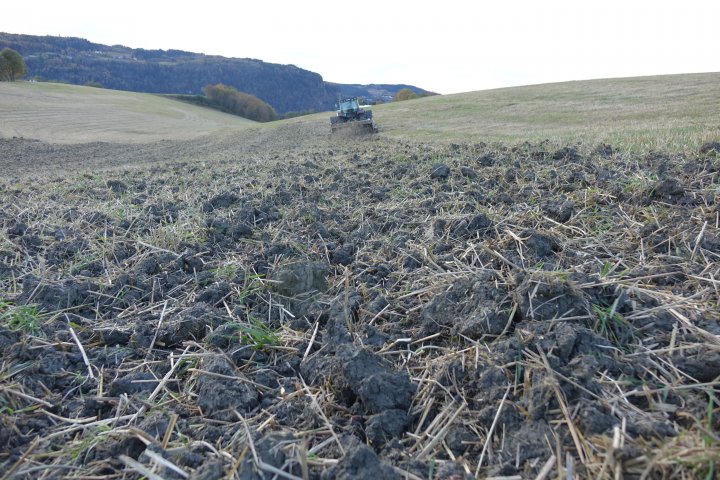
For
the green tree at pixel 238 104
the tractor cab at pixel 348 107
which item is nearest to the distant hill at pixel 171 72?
the green tree at pixel 238 104

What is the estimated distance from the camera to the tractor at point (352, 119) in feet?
71.5

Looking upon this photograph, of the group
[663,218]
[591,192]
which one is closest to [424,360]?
[663,218]

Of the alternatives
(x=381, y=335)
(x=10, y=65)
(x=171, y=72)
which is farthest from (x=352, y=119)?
(x=171, y=72)

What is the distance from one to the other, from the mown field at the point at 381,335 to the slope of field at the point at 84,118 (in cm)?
2670

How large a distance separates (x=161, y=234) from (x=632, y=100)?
2504 centimetres

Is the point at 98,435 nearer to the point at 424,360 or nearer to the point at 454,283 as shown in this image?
the point at 424,360

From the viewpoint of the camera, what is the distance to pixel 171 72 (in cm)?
12419

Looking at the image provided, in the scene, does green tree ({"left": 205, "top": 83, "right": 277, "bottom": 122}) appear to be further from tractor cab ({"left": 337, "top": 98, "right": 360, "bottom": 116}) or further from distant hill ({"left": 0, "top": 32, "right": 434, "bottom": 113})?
tractor cab ({"left": 337, "top": 98, "right": 360, "bottom": 116})

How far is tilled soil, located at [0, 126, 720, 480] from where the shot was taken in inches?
70.8

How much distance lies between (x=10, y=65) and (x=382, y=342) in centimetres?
6371

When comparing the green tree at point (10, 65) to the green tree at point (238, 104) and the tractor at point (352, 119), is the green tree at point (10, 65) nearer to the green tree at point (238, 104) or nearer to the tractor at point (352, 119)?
the green tree at point (238, 104)

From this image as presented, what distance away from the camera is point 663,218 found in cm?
367

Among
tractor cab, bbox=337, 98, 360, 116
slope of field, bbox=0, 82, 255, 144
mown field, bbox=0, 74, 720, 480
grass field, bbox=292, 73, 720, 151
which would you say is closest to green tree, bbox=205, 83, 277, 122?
slope of field, bbox=0, 82, 255, 144

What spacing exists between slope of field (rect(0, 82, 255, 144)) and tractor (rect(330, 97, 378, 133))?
10729 mm
